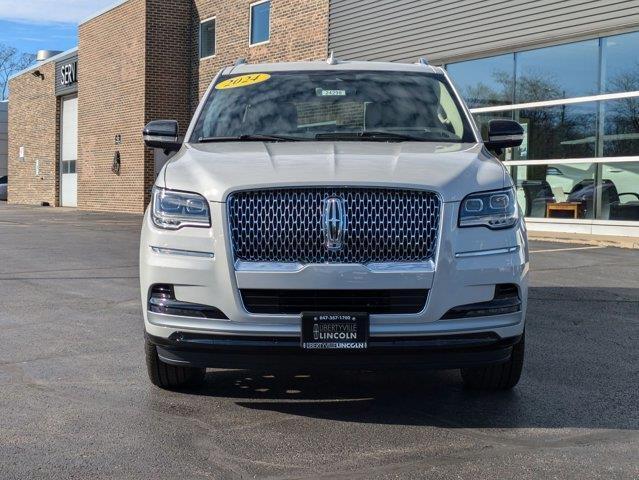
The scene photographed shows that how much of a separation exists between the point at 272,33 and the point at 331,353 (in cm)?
2113

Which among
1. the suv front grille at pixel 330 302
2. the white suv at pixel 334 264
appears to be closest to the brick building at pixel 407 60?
the white suv at pixel 334 264

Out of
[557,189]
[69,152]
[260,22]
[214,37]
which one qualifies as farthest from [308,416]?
[69,152]

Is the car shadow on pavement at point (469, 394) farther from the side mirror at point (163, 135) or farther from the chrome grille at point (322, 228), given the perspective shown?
the side mirror at point (163, 135)

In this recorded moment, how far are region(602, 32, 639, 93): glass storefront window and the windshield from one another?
10.4 meters

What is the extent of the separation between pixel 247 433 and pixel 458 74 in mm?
16141

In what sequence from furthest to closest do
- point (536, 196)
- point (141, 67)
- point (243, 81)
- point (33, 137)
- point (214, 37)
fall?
point (33, 137) < point (141, 67) < point (214, 37) < point (536, 196) < point (243, 81)

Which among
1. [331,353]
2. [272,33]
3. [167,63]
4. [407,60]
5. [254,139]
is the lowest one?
[331,353]

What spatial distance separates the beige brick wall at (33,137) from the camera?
121 ft

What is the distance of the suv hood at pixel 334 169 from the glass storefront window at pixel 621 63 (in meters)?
11.5

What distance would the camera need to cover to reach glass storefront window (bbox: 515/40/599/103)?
16.0 metres

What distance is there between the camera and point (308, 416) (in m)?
4.46

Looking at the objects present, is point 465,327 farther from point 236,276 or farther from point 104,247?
point 104,247

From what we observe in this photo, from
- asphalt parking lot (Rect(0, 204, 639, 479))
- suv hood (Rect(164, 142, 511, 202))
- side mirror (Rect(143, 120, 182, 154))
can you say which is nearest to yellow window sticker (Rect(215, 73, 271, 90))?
side mirror (Rect(143, 120, 182, 154))

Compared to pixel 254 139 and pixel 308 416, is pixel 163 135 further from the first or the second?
pixel 308 416
